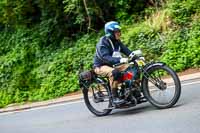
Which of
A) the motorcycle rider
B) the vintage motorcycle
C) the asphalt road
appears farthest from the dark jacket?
the asphalt road

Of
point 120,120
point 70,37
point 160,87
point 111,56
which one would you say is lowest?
point 120,120

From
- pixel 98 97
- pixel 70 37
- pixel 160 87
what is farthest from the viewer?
pixel 70 37

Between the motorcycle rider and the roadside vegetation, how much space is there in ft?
14.8

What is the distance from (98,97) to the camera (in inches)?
419

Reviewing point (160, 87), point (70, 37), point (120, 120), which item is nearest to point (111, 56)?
point (160, 87)

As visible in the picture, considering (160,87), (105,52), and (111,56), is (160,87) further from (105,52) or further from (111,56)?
(105,52)

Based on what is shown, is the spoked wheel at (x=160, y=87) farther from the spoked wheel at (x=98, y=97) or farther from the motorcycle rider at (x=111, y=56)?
the spoked wheel at (x=98, y=97)

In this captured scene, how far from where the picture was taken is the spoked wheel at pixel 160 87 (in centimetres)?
949

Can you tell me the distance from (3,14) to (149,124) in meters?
13.8

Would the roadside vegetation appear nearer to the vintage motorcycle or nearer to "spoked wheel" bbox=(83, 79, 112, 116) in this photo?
"spoked wheel" bbox=(83, 79, 112, 116)

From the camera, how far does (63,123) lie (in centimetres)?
1077

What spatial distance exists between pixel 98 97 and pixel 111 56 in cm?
108

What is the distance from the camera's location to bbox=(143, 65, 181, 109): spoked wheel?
9.49 m

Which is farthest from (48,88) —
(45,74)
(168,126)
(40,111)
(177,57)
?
(168,126)
